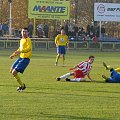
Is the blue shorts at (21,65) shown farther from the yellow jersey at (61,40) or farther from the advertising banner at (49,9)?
the advertising banner at (49,9)

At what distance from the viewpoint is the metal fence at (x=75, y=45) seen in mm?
52312

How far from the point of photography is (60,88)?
1672cm

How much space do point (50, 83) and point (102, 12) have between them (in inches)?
1684

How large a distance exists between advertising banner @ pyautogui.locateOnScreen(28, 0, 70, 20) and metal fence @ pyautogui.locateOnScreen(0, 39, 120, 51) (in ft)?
20.1

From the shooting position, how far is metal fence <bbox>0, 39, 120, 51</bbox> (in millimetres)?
52312

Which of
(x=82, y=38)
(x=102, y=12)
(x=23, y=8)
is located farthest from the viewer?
(x=23, y=8)

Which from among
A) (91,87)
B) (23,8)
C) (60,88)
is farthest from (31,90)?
(23,8)

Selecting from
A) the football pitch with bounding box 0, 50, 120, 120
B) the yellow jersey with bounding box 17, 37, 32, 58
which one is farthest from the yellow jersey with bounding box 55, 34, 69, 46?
the yellow jersey with bounding box 17, 37, 32, 58

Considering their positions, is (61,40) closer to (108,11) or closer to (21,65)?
(21,65)

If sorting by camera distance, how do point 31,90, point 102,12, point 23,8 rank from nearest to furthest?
point 31,90
point 102,12
point 23,8

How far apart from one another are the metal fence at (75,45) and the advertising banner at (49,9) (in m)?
6.13

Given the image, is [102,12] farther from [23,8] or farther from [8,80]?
[8,80]

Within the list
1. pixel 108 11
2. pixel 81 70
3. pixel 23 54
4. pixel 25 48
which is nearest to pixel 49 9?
pixel 108 11

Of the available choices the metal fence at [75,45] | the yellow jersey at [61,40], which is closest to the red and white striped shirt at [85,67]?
the yellow jersey at [61,40]
